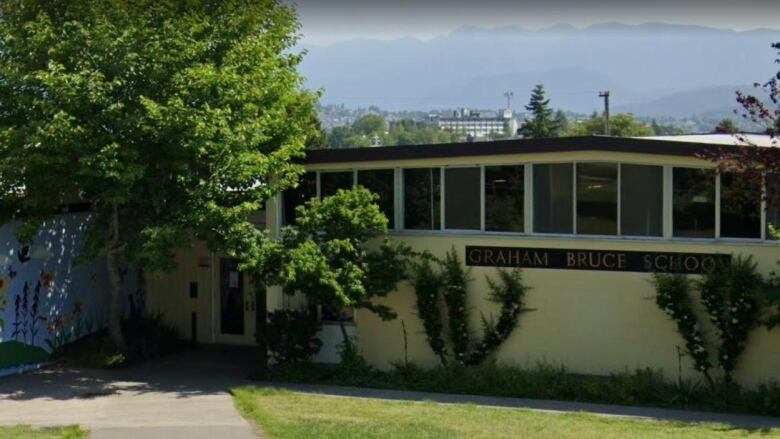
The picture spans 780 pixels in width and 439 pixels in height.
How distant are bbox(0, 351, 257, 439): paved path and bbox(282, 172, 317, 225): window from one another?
10.0ft

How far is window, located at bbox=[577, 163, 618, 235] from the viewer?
15.0 m

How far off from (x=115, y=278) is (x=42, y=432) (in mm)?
5614

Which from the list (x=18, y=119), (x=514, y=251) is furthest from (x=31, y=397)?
(x=514, y=251)

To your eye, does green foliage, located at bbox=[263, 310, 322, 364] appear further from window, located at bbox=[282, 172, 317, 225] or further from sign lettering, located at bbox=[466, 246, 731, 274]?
sign lettering, located at bbox=[466, 246, 731, 274]

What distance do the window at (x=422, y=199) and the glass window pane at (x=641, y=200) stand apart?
332 centimetres

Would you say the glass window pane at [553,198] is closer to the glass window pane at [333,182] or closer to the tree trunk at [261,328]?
the glass window pane at [333,182]

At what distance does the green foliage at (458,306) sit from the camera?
15438mm

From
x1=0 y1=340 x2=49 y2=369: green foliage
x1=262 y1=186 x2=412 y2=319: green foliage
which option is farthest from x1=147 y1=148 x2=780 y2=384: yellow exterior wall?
x1=0 y1=340 x2=49 y2=369: green foliage

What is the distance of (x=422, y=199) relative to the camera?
53.6ft

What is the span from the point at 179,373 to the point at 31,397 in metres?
2.93

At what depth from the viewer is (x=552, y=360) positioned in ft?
50.4

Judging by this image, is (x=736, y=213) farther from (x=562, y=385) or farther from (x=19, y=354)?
(x=19, y=354)

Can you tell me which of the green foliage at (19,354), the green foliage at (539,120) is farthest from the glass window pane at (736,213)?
the green foliage at (539,120)

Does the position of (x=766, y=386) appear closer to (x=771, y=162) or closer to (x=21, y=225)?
(x=771, y=162)
